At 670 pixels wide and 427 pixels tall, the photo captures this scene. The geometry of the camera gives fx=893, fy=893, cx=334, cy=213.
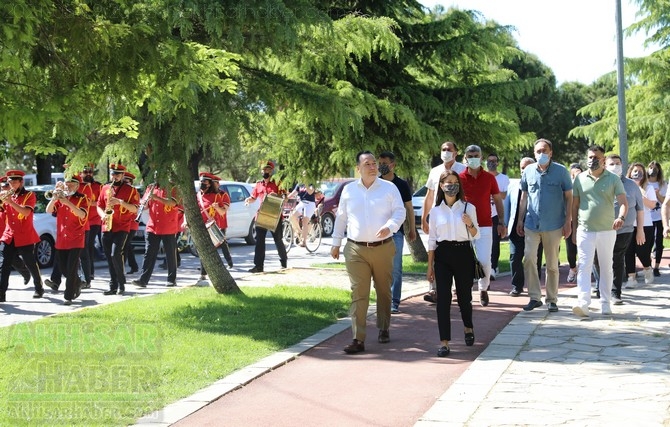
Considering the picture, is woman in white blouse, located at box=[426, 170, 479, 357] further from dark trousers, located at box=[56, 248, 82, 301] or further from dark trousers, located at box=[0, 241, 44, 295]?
dark trousers, located at box=[0, 241, 44, 295]

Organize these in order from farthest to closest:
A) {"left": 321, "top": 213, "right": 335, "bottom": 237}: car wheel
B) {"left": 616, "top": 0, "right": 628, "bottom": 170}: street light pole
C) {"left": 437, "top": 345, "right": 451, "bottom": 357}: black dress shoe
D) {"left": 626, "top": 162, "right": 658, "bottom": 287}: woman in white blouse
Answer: {"left": 321, "top": 213, "right": 335, "bottom": 237}: car wheel
{"left": 616, "top": 0, "right": 628, "bottom": 170}: street light pole
{"left": 626, "top": 162, "right": 658, "bottom": 287}: woman in white blouse
{"left": 437, "top": 345, "right": 451, "bottom": 357}: black dress shoe

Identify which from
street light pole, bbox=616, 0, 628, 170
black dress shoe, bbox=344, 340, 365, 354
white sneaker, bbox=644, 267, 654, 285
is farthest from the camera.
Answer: street light pole, bbox=616, 0, 628, 170

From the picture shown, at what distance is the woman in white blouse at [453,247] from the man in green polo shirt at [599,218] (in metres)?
2.17

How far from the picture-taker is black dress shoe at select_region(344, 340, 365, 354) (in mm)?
8391

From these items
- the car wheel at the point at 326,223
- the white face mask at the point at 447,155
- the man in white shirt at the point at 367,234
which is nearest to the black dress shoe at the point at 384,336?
the man in white shirt at the point at 367,234

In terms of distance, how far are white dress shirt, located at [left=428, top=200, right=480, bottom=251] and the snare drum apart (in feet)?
24.8

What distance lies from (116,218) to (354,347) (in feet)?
21.6

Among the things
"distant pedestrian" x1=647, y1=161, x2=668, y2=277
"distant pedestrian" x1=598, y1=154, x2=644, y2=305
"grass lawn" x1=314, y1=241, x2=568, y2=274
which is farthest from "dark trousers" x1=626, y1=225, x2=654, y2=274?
"grass lawn" x1=314, y1=241, x2=568, y2=274

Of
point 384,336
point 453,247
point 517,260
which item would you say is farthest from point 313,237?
point 453,247

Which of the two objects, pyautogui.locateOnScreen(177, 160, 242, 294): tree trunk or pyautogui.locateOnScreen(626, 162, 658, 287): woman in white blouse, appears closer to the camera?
pyautogui.locateOnScreen(177, 160, 242, 294): tree trunk

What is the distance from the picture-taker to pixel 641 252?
13633mm

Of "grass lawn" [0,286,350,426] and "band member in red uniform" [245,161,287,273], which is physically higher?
"band member in red uniform" [245,161,287,273]

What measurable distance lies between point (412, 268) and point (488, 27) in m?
4.39

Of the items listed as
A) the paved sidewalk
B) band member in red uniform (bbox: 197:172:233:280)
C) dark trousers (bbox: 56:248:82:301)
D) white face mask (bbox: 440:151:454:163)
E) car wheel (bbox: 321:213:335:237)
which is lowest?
the paved sidewalk
